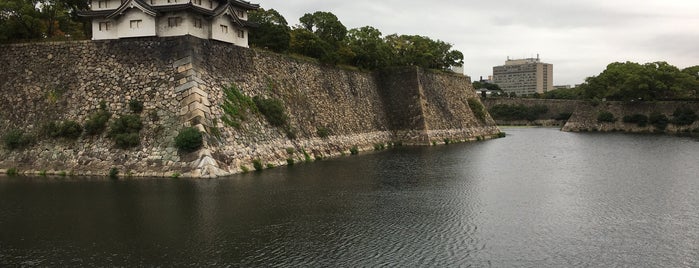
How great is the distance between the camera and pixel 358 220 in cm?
1661

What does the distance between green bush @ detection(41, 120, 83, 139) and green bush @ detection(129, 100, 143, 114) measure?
2.77m

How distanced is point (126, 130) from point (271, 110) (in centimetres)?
860

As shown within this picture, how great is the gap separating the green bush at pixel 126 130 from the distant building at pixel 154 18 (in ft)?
17.7

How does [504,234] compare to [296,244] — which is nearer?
[296,244]

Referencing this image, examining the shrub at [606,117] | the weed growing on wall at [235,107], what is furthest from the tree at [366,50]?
the shrub at [606,117]

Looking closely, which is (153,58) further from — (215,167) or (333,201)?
(333,201)

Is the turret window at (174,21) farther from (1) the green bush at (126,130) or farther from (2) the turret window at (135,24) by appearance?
(1) the green bush at (126,130)

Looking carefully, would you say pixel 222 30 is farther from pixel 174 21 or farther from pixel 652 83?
pixel 652 83

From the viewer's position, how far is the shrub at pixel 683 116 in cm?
6519

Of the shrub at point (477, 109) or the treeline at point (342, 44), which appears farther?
the shrub at point (477, 109)

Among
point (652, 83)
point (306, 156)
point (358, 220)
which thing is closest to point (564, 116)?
point (652, 83)

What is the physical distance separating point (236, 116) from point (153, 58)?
5225 mm

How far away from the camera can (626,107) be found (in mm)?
71562

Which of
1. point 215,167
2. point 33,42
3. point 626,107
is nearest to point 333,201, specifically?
point 215,167
